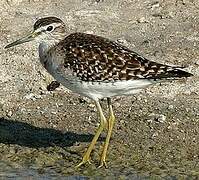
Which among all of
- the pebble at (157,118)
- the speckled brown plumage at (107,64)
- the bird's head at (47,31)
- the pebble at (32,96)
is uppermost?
the bird's head at (47,31)

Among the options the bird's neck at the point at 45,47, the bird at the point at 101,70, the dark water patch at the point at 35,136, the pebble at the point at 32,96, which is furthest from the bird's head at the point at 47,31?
the pebble at the point at 32,96

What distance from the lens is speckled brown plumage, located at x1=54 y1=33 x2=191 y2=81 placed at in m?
9.57

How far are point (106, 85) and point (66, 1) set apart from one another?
552 cm

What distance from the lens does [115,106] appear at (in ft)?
38.2

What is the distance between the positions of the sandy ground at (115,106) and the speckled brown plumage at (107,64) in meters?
1.22

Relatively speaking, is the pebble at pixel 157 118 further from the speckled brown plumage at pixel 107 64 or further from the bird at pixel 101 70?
the speckled brown plumage at pixel 107 64

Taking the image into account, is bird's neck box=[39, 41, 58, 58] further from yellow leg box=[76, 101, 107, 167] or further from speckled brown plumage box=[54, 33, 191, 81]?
yellow leg box=[76, 101, 107, 167]

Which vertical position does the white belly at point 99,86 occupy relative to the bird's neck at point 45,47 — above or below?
below

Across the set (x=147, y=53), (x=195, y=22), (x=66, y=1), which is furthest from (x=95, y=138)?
(x=66, y=1)

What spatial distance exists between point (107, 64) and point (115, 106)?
82.9 inches

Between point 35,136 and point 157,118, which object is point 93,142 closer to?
point 35,136

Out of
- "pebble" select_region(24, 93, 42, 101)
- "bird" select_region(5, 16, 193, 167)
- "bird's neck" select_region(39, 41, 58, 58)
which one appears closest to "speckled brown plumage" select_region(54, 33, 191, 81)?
"bird" select_region(5, 16, 193, 167)

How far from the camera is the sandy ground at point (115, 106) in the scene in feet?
33.0

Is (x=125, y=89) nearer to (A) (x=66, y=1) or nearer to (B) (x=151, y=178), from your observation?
(B) (x=151, y=178)
